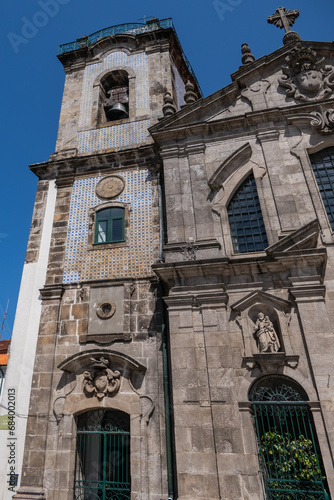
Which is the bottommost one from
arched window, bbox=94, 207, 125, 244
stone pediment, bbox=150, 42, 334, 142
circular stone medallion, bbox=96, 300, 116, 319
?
circular stone medallion, bbox=96, 300, 116, 319

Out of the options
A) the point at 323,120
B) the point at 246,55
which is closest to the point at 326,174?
the point at 323,120

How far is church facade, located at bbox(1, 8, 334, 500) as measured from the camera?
6.63 metres

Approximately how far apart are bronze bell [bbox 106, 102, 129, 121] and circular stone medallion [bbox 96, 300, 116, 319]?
23.6 ft

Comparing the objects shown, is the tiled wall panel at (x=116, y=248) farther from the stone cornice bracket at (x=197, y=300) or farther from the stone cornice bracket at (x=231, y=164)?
the stone cornice bracket at (x=231, y=164)

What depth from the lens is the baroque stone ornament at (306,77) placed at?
31.8ft

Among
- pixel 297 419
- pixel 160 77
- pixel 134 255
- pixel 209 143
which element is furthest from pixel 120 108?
pixel 297 419

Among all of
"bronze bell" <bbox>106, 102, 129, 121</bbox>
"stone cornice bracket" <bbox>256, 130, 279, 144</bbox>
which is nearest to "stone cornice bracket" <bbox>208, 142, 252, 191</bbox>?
"stone cornice bracket" <bbox>256, 130, 279, 144</bbox>

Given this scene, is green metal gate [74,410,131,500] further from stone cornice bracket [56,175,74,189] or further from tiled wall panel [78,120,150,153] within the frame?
tiled wall panel [78,120,150,153]

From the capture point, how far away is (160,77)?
12719 mm

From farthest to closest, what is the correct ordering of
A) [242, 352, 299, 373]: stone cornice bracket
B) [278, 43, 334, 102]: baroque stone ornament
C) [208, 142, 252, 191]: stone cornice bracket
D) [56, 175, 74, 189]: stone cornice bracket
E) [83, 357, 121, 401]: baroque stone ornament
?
[56, 175, 74, 189]: stone cornice bracket, [278, 43, 334, 102]: baroque stone ornament, [208, 142, 252, 191]: stone cornice bracket, [83, 357, 121, 401]: baroque stone ornament, [242, 352, 299, 373]: stone cornice bracket

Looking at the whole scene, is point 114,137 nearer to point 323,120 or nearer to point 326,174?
point 323,120

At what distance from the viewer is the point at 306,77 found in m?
9.89

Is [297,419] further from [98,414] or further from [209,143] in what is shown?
[209,143]

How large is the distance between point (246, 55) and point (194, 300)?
8.12 meters
